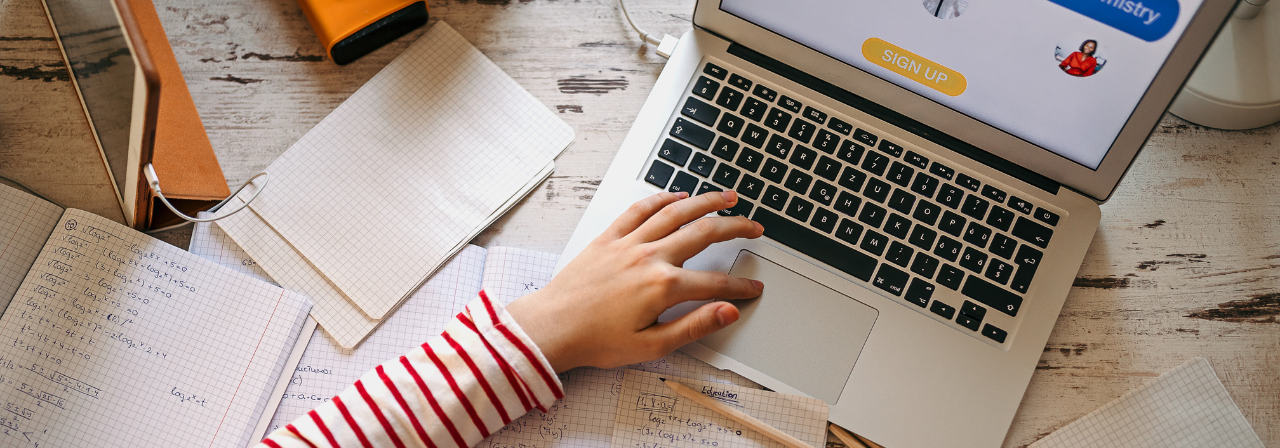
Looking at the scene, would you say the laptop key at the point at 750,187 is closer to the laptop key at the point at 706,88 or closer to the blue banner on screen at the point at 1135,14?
the laptop key at the point at 706,88

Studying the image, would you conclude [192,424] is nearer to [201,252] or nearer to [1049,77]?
[201,252]

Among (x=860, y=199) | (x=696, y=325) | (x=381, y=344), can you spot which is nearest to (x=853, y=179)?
(x=860, y=199)

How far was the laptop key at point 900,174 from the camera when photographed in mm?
730

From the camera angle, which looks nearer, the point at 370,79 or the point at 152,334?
the point at 152,334

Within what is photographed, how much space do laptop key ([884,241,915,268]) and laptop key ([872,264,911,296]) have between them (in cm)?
1

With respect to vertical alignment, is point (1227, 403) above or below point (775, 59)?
below

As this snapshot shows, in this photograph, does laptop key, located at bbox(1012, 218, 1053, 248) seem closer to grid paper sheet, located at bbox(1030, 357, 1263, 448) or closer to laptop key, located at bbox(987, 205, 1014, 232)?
laptop key, located at bbox(987, 205, 1014, 232)

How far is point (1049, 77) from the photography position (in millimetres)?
643

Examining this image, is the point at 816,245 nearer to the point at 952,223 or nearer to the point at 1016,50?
the point at 952,223

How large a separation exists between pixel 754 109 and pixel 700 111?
0.19 ft

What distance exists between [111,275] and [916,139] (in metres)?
0.84

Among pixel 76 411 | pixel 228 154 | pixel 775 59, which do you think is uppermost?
pixel 775 59

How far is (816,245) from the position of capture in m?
0.71

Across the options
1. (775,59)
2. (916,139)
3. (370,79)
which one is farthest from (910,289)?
(370,79)
